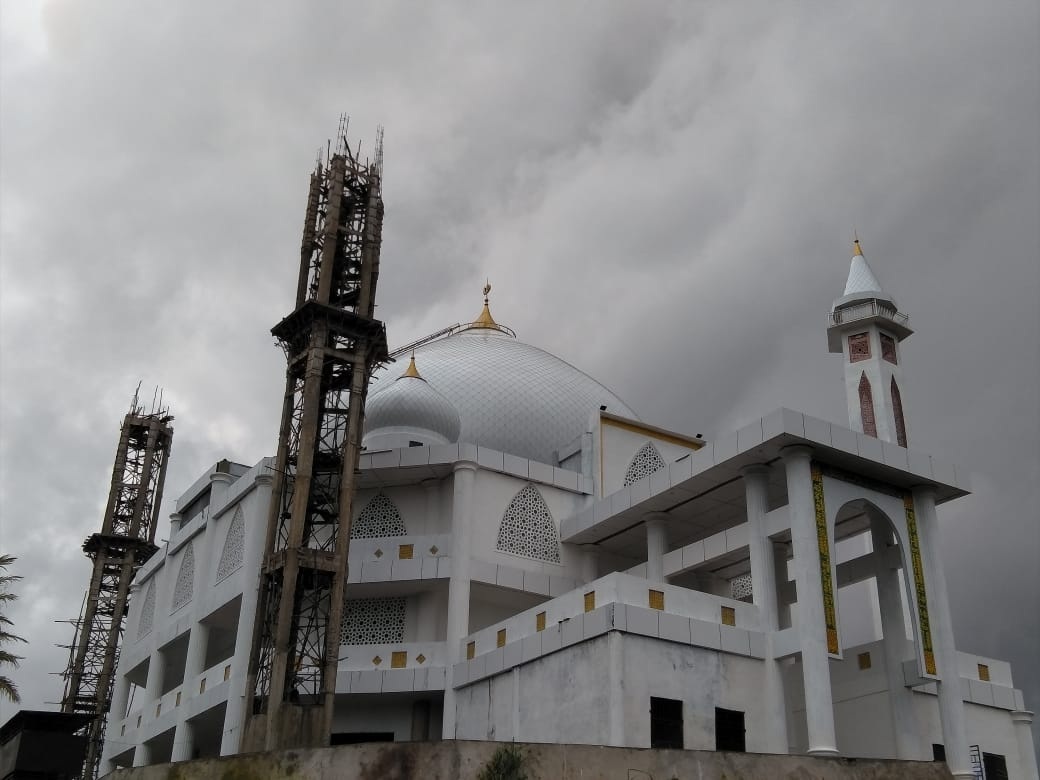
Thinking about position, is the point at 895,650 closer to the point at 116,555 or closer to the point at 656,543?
the point at 656,543

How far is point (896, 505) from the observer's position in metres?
24.0

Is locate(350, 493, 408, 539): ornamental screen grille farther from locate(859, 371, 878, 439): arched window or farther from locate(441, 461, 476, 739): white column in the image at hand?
locate(859, 371, 878, 439): arched window

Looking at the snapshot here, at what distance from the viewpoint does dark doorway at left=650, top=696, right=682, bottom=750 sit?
65.5 ft

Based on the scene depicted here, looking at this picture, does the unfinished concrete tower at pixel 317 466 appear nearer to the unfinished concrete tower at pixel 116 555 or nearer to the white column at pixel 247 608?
the white column at pixel 247 608

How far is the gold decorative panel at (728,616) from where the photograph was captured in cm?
2216

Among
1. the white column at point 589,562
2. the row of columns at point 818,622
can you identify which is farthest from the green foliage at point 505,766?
the white column at point 589,562

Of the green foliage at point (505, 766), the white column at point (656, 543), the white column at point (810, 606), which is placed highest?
the white column at point (656, 543)

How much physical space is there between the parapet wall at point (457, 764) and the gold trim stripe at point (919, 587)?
9.79m

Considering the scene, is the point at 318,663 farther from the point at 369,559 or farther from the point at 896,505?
the point at 896,505

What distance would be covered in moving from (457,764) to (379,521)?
51.1 ft

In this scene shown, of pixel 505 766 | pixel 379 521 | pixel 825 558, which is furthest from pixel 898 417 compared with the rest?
pixel 505 766

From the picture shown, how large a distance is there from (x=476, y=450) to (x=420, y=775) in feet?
48.4

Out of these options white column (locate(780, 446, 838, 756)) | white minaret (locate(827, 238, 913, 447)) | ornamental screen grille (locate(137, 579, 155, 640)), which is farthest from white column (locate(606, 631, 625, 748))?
ornamental screen grille (locate(137, 579, 155, 640))

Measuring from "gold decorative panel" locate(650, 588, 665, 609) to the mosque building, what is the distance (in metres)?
0.04
